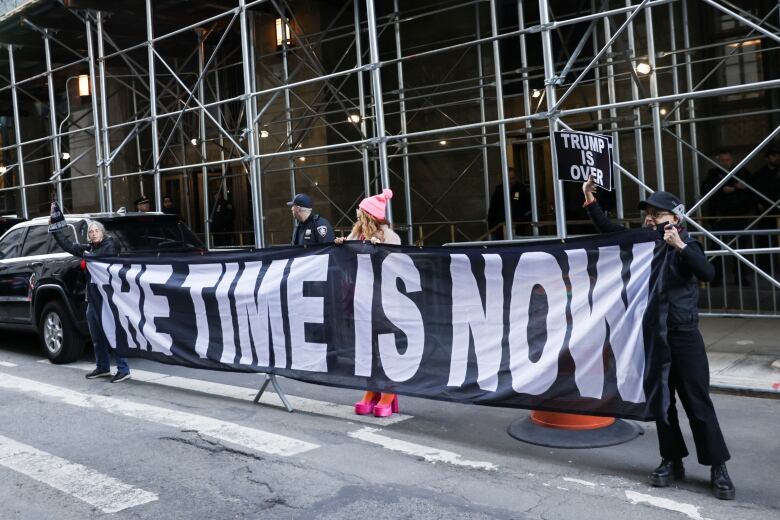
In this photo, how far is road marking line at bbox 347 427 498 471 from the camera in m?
5.48

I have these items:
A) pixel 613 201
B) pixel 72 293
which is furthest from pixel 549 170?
→ pixel 72 293

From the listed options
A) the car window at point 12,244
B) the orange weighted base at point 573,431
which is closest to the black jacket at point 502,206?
the car window at point 12,244

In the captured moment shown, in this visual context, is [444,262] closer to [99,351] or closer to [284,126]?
[99,351]

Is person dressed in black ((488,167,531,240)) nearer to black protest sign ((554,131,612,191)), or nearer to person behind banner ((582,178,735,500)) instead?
black protest sign ((554,131,612,191))

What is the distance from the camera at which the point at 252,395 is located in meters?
7.88

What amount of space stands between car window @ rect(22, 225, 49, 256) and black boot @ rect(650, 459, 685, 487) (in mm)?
8035

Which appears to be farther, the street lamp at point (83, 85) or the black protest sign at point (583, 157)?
the street lamp at point (83, 85)

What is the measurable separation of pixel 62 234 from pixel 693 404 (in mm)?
7573

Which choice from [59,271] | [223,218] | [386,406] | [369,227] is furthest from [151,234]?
[223,218]

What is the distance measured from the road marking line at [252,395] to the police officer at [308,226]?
157 centimetres

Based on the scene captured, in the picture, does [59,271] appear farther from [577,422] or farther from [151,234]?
[577,422]

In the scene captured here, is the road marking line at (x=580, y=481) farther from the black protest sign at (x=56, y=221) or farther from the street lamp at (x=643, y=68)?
the street lamp at (x=643, y=68)

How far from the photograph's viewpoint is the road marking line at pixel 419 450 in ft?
18.0

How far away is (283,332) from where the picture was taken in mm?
7250
